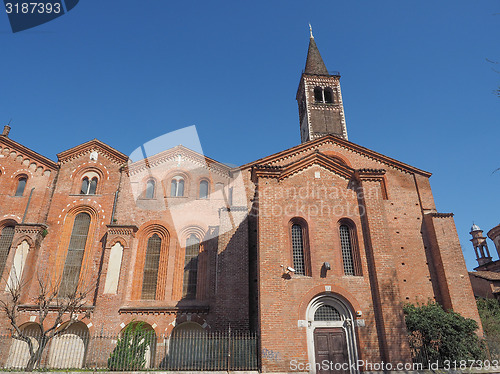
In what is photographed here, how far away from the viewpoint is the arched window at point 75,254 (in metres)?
19.8

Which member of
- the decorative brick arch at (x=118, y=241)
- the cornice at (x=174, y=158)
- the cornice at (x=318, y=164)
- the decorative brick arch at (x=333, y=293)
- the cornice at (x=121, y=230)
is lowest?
the decorative brick arch at (x=333, y=293)

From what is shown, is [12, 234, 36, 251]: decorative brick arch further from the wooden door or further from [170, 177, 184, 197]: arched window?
the wooden door

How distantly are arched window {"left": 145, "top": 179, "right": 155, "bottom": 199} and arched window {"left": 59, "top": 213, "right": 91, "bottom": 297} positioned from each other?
379 centimetres

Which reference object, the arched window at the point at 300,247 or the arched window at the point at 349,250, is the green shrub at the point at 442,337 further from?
the arched window at the point at 300,247

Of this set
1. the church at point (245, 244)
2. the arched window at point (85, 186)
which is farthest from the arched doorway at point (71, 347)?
the arched window at point (85, 186)

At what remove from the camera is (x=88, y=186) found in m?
22.9

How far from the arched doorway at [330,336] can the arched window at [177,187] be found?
11.8 meters

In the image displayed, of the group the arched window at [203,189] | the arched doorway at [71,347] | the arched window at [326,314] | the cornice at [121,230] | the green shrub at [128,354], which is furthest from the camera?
the arched window at [203,189]

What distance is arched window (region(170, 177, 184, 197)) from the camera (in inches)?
895

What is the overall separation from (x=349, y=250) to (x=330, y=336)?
3643 mm

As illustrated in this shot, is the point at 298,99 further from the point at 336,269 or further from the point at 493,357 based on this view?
the point at 493,357

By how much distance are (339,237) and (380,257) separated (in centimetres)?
186

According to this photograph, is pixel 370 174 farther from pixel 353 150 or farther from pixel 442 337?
pixel 353 150

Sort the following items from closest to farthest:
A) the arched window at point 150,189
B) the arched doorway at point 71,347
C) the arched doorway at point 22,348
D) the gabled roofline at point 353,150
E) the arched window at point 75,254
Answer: the arched doorway at point 22,348 < the arched doorway at point 71,347 < the arched window at point 75,254 < the arched window at point 150,189 < the gabled roofline at point 353,150
